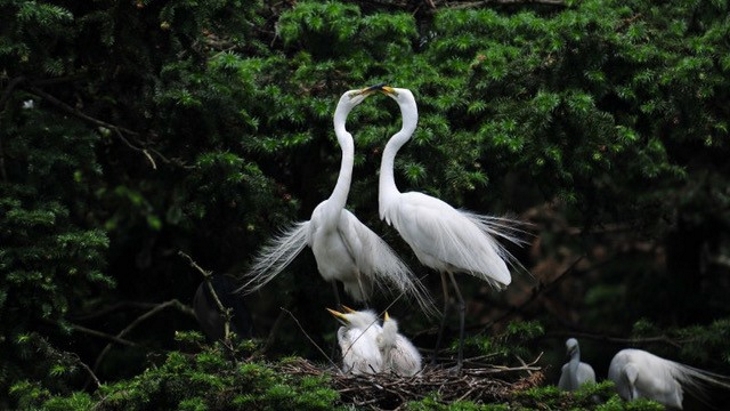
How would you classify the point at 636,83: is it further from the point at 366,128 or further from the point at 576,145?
the point at 366,128

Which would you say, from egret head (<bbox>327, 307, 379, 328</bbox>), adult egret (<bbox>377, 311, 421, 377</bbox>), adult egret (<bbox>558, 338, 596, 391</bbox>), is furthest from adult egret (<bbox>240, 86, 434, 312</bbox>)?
adult egret (<bbox>558, 338, 596, 391</bbox>)

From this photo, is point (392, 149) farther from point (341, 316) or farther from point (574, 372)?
point (574, 372)

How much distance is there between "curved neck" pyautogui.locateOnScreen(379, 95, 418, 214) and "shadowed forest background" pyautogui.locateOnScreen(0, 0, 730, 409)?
0.30 meters

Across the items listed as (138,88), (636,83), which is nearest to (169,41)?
(138,88)

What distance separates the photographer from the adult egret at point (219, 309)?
8.62 metres

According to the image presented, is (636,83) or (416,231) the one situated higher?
(636,83)

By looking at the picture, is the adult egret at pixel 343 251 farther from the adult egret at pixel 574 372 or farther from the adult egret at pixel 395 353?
the adult egret at pixel 574 372

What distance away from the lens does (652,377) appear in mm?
9391

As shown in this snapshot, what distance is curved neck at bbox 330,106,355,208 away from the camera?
8.06 m

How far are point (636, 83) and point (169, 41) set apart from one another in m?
2.68

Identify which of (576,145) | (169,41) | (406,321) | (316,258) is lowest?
(406,321)

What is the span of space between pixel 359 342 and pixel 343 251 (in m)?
0.74

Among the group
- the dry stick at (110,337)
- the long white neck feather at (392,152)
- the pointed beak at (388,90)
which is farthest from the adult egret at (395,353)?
the dry stick at (110,337)

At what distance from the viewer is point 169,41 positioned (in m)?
8.26
